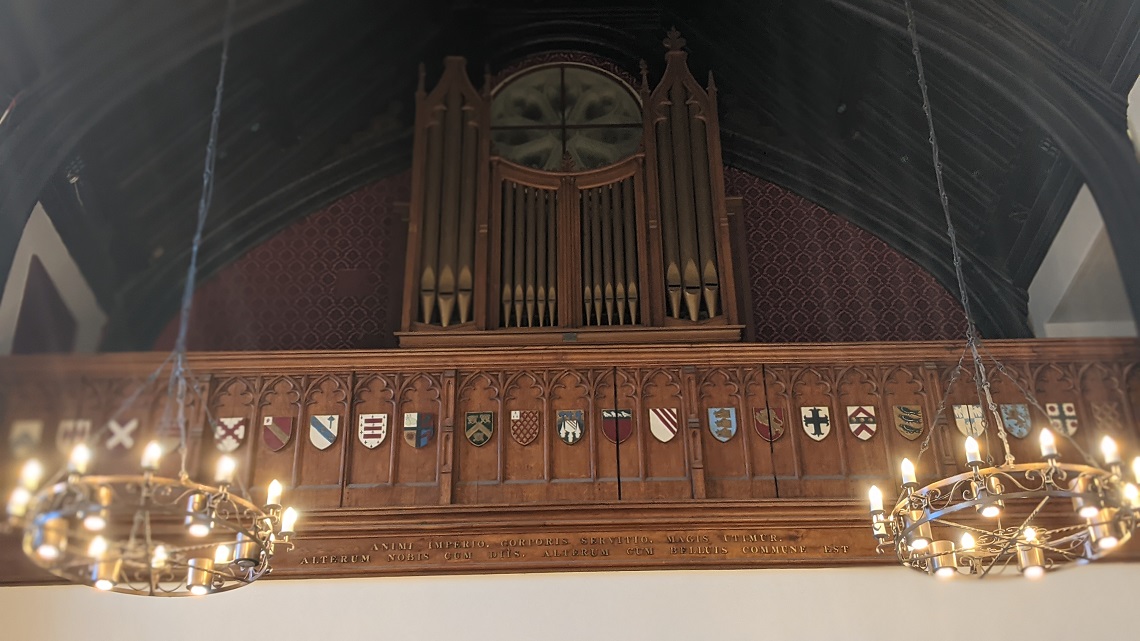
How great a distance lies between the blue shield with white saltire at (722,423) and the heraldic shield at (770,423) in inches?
6.8

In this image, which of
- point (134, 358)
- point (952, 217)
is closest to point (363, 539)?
point (134, 358)

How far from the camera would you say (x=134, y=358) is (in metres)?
8.41

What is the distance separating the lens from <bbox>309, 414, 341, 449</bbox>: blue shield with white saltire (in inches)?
322

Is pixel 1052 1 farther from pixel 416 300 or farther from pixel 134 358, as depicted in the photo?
pixel 134 358

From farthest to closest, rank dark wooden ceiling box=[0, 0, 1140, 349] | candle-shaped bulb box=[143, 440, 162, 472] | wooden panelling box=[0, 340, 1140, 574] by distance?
dark wooden ceiling box=[0, 0, 1140, 349] < wooden panelling box=[0, 340, 1140, 574] < candle-shaped bulb box=[143, 440, 162, 472]

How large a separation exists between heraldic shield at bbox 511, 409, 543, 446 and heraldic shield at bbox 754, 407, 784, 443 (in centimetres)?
157

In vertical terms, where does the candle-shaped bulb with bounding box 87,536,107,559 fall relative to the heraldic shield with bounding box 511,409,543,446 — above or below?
below

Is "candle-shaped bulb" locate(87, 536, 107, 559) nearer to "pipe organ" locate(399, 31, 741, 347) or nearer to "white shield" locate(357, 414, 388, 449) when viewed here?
"white shield" locate(357, 414, 388, 449)

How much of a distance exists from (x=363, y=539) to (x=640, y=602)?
6.34 feet

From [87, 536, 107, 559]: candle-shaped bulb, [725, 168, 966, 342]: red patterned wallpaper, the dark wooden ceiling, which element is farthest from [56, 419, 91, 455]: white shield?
[725, 168, 966, 342]: red patterned wallpaper

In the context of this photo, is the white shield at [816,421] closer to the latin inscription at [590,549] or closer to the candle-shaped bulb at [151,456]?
the latin inscription at [590,549]

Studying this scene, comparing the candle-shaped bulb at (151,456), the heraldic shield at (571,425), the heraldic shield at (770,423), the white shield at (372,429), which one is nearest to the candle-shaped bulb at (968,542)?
the heraldic shield at (770,423)

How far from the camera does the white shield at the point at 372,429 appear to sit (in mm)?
8195

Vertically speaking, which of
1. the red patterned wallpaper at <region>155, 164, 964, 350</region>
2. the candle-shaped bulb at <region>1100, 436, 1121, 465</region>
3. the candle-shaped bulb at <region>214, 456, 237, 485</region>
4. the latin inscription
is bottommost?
the candle-shaped bulb at <region>1100, 436, 1121, 465</region>
